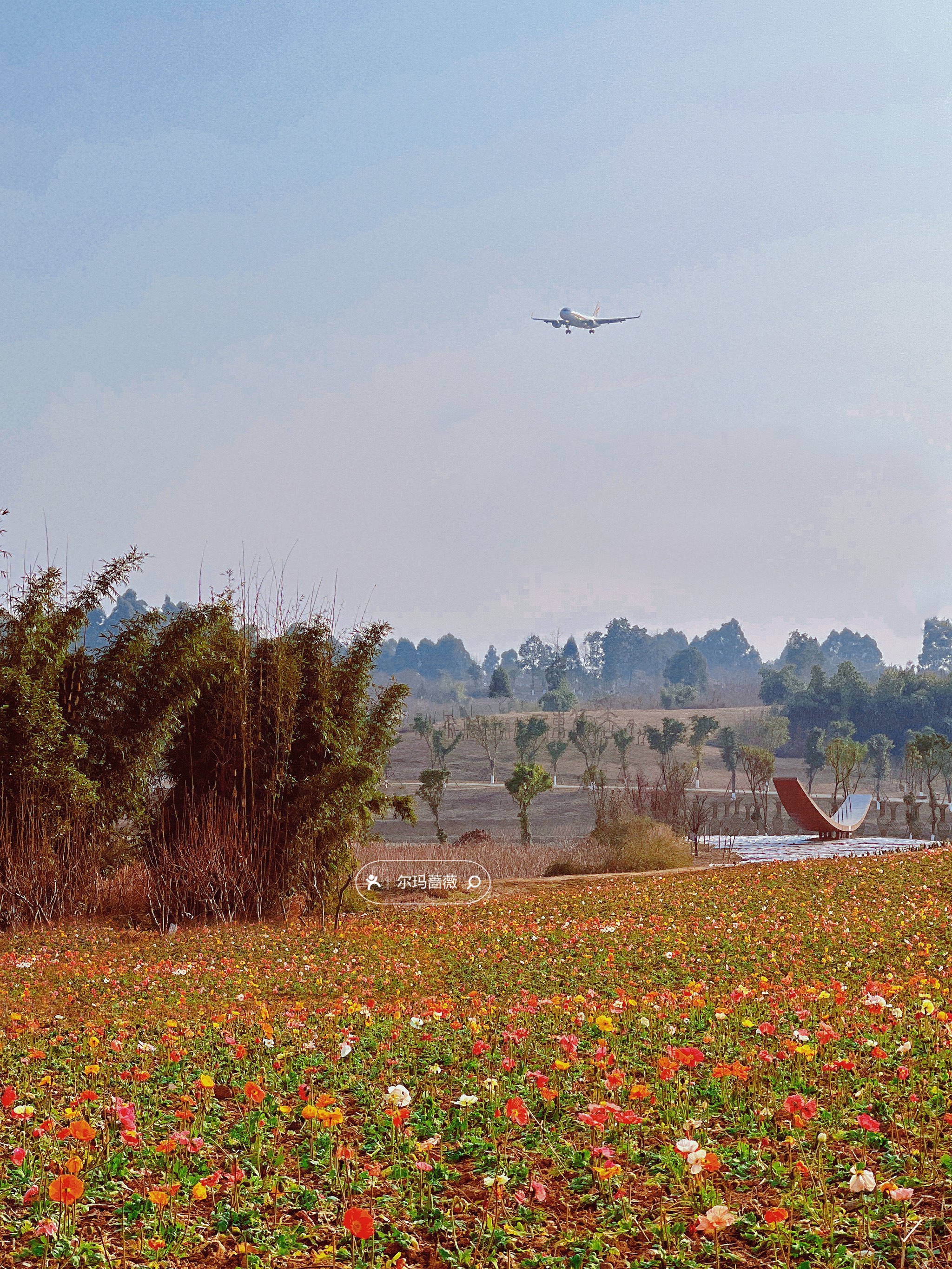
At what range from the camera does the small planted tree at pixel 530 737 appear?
40.2 m

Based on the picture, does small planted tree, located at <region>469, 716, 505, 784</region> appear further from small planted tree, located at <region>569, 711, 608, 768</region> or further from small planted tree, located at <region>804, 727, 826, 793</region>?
small planted tree, located at <region>804, 727, 826, 793</region>

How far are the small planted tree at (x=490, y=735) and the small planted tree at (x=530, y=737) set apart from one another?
1755 mm

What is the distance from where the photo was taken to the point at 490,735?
47.0 meters

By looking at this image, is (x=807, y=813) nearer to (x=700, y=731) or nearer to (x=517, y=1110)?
(x=517, y=1110)

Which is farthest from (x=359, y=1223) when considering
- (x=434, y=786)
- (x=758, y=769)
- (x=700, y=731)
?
(x=700, y=731)

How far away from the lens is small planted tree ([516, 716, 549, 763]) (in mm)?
40188

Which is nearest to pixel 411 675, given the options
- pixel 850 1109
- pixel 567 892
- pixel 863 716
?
pixel 863 716

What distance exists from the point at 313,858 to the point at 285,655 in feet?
6.38

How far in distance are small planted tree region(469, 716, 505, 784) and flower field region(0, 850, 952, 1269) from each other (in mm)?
36719

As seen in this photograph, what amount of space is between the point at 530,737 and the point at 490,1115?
37254mm

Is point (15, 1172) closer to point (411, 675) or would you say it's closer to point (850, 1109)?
point (850, 1109)

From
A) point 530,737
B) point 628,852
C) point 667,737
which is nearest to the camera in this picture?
point 628,852

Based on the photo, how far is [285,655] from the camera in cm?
945

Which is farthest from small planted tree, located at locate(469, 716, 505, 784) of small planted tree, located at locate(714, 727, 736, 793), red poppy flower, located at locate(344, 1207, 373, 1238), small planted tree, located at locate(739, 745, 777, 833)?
red poppy flower, located at locate(344, 1207, 373, 1238)
